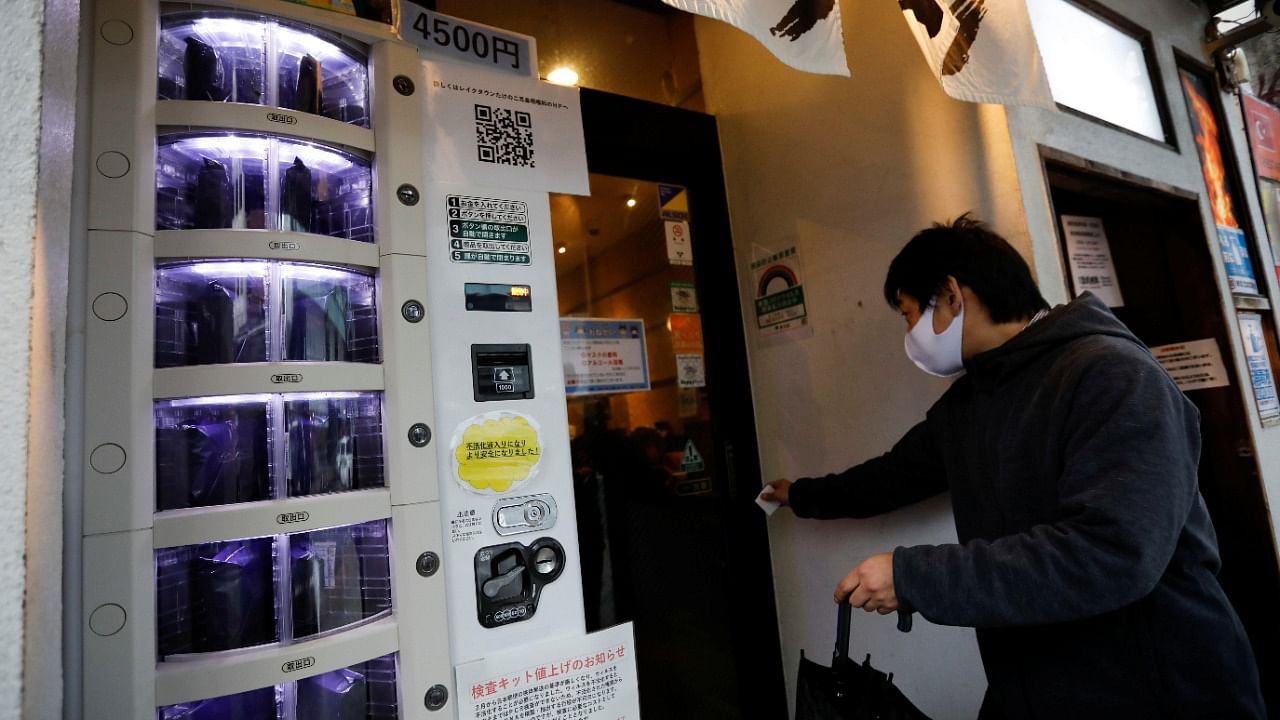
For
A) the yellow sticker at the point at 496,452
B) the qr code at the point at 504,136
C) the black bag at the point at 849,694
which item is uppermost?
the qr code at the point at 504,136

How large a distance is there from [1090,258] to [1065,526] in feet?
7.50

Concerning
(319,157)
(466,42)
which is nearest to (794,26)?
(466,42)

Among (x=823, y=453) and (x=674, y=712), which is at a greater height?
(x=823, y=453)

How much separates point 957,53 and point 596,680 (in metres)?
1.98

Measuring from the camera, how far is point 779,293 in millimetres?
2680

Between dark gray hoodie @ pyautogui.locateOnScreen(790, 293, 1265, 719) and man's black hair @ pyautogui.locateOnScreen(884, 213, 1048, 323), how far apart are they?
0.42ft

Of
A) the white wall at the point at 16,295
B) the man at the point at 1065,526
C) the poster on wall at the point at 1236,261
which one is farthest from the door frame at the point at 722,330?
the poster on wall at the point at 1236,261

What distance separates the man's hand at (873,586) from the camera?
138cm

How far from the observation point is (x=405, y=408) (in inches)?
59.7

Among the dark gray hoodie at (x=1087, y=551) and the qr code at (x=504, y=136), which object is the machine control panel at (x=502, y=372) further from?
the dark gray hoodie at (x=1087, y=551)

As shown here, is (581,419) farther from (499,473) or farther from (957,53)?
(957,53)

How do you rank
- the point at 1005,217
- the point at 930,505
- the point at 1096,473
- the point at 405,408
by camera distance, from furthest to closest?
the point at 930,505 < the point at 1005,217 < the point at 405,408 < the point at 1096,473

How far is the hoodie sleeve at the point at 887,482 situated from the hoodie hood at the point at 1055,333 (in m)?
0.36

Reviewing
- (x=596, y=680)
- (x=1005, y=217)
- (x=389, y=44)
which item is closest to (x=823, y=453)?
(x=1005, y=217)
